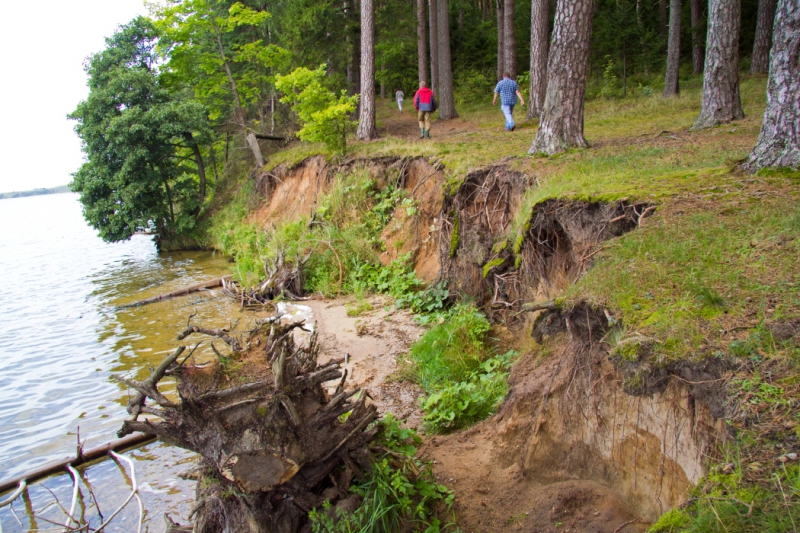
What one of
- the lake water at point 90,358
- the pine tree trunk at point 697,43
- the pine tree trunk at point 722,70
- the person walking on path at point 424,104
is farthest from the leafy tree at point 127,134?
the pine tree trunk at point 697,43

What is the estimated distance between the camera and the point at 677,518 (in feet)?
9.41

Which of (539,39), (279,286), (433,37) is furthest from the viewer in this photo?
(433,37)

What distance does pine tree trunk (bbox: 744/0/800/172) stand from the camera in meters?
5.51

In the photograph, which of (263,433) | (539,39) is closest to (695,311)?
(263,433)

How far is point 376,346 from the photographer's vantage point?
821cm

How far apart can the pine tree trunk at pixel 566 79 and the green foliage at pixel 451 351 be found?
3643 millimetres

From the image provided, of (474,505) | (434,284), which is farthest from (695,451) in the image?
(434,284)

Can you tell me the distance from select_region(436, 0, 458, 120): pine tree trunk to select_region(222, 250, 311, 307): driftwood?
37.8ft

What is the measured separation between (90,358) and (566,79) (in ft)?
33.6

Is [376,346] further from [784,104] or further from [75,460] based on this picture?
[784,104]

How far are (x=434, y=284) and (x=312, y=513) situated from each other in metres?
5.65

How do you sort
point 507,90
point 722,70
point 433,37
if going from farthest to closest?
point 433,37
point 507,90
point 722,70

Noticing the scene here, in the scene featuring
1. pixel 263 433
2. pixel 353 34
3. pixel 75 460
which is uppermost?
pixel 353 34

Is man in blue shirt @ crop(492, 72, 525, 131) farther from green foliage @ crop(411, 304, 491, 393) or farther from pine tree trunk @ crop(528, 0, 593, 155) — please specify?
green foliage @ crop(411, 304, 491, 393)
